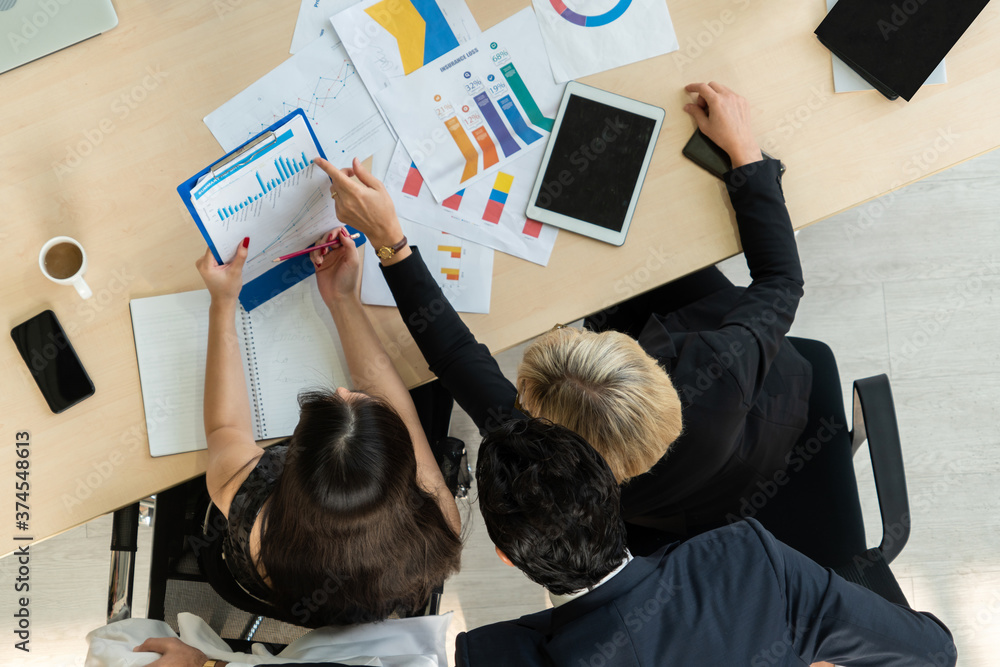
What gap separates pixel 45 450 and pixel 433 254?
2.47 feet

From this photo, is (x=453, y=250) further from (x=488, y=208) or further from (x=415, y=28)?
(x=415, y=28)

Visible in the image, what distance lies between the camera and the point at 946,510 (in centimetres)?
185

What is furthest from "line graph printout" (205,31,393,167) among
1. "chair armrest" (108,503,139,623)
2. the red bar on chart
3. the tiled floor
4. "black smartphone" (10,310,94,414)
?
the tiled floor

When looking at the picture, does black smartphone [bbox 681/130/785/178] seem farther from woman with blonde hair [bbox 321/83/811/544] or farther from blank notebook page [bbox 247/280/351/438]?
blank notebook page [bbox 247/280/351/438]

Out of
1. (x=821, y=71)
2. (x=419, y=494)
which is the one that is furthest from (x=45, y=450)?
(x=821, y=71)

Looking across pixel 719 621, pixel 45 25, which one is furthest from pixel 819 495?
pixel 45 25

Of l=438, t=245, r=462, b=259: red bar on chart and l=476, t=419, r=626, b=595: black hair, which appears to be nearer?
l=476, t=419, r=626, b=595: black hair

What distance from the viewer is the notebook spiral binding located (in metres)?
1.18

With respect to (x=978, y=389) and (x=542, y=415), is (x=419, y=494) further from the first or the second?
(x=978, y=389)

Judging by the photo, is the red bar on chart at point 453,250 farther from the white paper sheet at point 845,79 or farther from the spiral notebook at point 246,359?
the white paper sheet at point 845,79

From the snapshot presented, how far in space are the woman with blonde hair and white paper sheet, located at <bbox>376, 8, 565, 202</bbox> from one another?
14 centimetres

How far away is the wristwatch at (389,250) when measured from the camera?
1134 mm

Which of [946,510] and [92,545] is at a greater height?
[92,545]

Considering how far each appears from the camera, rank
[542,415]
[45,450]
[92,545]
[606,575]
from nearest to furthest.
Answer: [606,575] → [542,415] → [45,450] → [92,545]
